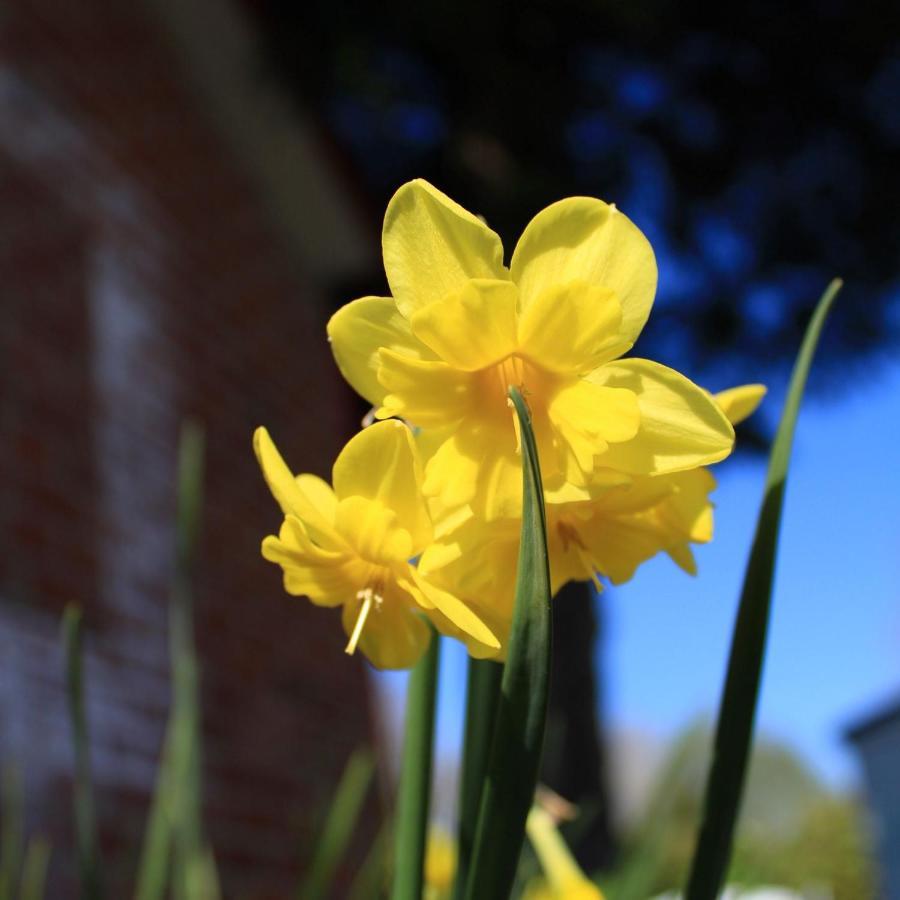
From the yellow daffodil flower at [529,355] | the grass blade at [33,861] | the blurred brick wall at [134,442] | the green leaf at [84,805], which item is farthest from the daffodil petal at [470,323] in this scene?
the grass blade at [33,861]

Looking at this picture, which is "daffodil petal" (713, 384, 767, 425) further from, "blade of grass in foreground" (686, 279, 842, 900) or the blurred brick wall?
the blurred brick wall

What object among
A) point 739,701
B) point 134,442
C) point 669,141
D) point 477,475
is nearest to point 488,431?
point 477,475

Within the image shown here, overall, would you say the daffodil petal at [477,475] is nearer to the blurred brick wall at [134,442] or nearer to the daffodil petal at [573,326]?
the daffodil petal at [573,326]

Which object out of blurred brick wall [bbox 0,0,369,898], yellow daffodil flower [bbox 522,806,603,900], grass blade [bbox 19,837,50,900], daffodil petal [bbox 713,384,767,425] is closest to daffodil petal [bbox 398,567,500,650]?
daffodil petal [bbox 713,384,767,425]

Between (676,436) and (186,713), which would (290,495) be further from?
(186,713)

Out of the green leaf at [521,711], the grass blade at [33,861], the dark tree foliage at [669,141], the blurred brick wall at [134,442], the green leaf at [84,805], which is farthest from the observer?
the dark tree foliage at [669,141]

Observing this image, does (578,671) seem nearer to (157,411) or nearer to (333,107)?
(157,411)
